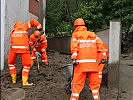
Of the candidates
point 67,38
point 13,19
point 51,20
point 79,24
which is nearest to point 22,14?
point 13,19

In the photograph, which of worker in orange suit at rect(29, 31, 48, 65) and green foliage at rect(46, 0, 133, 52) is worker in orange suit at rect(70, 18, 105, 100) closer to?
worker in orange suit at rect(29, 31, 48, 65)

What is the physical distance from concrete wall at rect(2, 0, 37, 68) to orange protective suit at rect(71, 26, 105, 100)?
4.42 meters

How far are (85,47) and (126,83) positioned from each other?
11.3 feet

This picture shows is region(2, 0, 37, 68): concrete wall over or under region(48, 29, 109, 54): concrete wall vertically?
over

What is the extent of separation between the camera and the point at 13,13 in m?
11.5

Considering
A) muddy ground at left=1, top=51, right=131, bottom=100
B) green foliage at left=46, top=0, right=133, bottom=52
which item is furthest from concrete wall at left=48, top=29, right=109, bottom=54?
muddy ground at left=1, top=51, right=131, bottom=100

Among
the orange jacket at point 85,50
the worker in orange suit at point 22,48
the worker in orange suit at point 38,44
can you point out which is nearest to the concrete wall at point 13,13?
the worker in orange suit at point 38,44

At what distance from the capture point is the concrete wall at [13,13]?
35.1 feet

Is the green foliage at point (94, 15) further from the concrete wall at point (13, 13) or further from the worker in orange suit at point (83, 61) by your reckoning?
the worker in orange suit at point (83, 61)

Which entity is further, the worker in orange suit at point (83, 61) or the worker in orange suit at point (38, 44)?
the worker in orange suit at point (38, 44)

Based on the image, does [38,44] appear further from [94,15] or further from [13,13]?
[94,15]

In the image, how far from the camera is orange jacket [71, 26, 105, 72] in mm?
6609

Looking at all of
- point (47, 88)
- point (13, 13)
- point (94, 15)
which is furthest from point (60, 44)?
point (94, 15)

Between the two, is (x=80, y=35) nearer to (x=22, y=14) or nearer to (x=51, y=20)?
(x=22, y=14)
